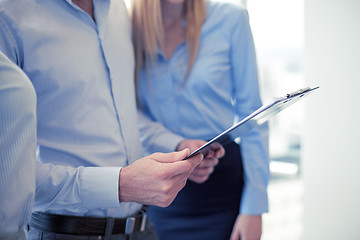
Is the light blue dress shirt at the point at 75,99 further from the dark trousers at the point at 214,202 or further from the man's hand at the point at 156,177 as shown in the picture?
the dark trousers at the point at 214,202

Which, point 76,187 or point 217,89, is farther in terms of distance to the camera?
point 217,89

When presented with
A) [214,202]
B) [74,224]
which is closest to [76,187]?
[74,224]

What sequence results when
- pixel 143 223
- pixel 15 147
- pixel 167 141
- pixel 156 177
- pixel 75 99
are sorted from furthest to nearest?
pixel 167 141
pixel 143 223
pixel 75 99
pixel 156 177
pixel 15 147

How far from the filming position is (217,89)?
118 centimetres

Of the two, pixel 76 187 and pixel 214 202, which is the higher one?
pixel 76 187

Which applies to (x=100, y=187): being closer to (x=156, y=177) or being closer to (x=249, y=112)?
(x=156, y=177)

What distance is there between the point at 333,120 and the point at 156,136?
0.58 metres

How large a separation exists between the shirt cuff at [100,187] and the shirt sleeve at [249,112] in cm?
58

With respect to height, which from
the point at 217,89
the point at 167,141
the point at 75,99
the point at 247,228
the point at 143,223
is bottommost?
the point at 247,228

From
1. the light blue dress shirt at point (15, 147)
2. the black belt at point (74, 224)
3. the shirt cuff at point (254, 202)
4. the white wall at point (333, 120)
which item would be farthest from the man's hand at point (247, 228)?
the light blue dress shirt at point (15, 147)

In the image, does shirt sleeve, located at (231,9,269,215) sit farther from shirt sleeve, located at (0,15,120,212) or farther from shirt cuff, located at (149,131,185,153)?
shirt sleeve, located at (0,15,120,212)

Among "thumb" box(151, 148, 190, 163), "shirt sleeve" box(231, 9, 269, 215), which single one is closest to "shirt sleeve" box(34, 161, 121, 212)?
"thumb" box(151, 148, 190, 163)

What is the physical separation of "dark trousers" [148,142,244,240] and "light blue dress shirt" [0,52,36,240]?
0.74 m

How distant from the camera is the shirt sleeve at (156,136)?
1143 mm
